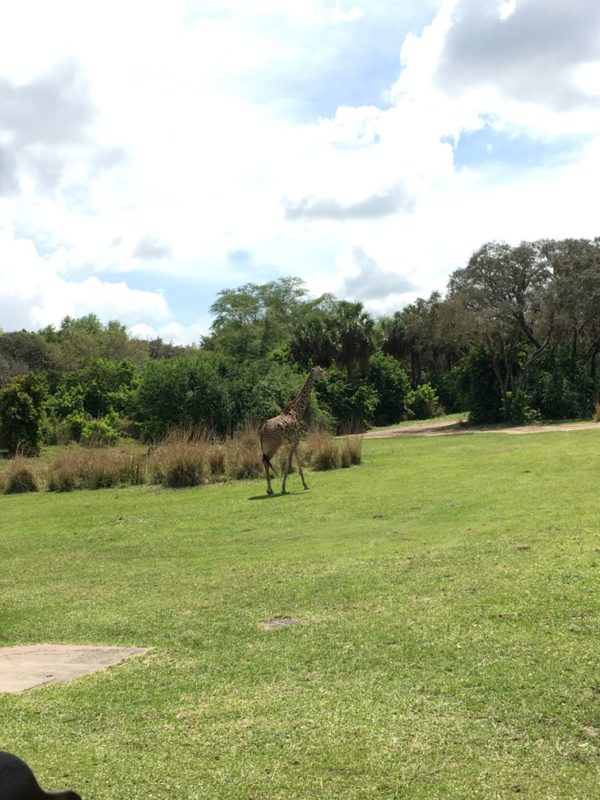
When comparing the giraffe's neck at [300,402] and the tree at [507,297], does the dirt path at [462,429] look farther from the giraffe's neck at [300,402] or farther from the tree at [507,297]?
the giraffe's neck at [300,402]

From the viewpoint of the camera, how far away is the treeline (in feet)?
81.0

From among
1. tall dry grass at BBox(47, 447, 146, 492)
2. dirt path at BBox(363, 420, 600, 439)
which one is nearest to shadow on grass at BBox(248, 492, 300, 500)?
tall dry grass at BBox(47, 447, 146, 492)

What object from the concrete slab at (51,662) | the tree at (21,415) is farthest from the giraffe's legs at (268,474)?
the tree at (21,415)

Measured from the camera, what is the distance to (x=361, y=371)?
37.2 metres

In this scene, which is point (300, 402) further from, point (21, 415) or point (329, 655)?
point (329, 655)

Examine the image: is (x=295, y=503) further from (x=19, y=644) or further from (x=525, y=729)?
(x=525, y=729)

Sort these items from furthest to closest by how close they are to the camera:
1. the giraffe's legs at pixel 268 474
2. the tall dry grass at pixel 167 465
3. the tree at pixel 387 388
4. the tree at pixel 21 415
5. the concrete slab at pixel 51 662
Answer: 1. the tree at pixel 387 388
2. the tree at pixel 21 415
3. the tall dry grass at pixel 167 465
4. the giraffe's legs at pixel 268 474
5. the concrete slab at pixel 51 662

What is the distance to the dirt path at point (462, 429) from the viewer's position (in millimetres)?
25641

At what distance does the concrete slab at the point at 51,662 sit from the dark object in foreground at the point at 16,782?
10.8ft

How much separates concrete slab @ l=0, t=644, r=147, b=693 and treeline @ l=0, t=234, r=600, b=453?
1588 cm

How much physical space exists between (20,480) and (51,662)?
43.9 feet

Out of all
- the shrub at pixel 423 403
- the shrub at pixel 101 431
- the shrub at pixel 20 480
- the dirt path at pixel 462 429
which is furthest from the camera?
the shrub at pixel 423 403

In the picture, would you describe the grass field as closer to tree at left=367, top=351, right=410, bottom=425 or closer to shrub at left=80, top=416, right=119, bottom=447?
shrub at left=80, top=416, right=119, bottom=447

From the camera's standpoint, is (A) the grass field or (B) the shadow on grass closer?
(A) the grass field
